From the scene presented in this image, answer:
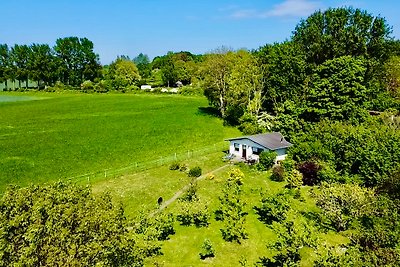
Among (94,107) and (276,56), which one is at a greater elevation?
(276,56)

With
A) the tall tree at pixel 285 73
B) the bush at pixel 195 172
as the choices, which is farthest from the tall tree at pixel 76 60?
the bush at pixel 195 172

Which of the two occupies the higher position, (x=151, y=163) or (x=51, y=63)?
(x=51, y=63)

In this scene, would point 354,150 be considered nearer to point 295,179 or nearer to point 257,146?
point 295,179

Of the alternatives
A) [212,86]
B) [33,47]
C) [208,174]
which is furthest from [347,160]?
[33,47]

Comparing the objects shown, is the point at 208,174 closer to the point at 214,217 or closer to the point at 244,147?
the point at 244,147

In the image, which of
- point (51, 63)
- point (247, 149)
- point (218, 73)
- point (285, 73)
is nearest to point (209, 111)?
point (218, 73)

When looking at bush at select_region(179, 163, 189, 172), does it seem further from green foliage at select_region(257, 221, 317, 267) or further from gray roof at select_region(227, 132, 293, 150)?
green foliage at select_region(257, 221, 317, 267)
